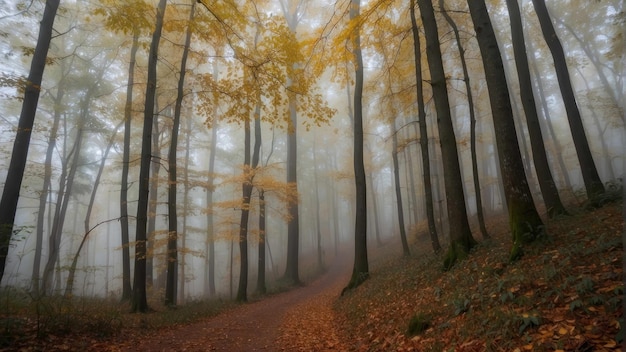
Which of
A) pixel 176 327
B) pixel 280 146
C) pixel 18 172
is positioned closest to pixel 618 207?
pixel 176 327

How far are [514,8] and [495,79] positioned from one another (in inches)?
223

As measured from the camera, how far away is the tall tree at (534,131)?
8.38 metres

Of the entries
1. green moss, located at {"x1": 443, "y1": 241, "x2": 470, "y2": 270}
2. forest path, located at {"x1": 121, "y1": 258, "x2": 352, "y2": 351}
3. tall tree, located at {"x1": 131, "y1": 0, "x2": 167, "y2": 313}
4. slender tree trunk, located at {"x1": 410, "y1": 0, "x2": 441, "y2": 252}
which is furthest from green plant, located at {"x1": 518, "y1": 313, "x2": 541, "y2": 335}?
tall tree, located at {"x1": 131, "y1": 0, "x2": 167, "y2": 313}

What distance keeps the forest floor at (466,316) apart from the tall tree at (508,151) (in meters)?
0.32

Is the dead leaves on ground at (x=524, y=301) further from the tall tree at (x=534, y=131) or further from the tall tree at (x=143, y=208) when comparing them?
the tall tree at (x=143, y=208)

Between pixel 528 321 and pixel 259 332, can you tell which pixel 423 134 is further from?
pixel 259 332

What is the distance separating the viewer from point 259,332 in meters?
7.58

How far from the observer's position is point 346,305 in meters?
9.18

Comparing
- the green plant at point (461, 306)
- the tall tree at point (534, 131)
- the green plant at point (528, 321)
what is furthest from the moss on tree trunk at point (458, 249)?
the green plant at point (528, 321)

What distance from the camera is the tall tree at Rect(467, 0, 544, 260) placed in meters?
5.66

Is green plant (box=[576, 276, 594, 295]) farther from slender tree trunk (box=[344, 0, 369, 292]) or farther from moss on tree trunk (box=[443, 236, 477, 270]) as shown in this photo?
slender tree trunk (box=[344, 0, 369, 292])

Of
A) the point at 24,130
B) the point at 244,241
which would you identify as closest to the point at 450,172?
the point at 244,241

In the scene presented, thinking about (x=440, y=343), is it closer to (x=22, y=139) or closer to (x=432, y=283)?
(x=432, y=283)

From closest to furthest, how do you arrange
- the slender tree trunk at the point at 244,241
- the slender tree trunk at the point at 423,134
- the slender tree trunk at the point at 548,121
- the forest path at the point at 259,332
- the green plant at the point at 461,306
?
the green plant at the point at 461,306 < the forest path at the point at 259,332 < the slender tree trunk at the point at 423,134 < the slender tree trunk at the point at 244,241 < the slender tree trunk at the point at 548,121
